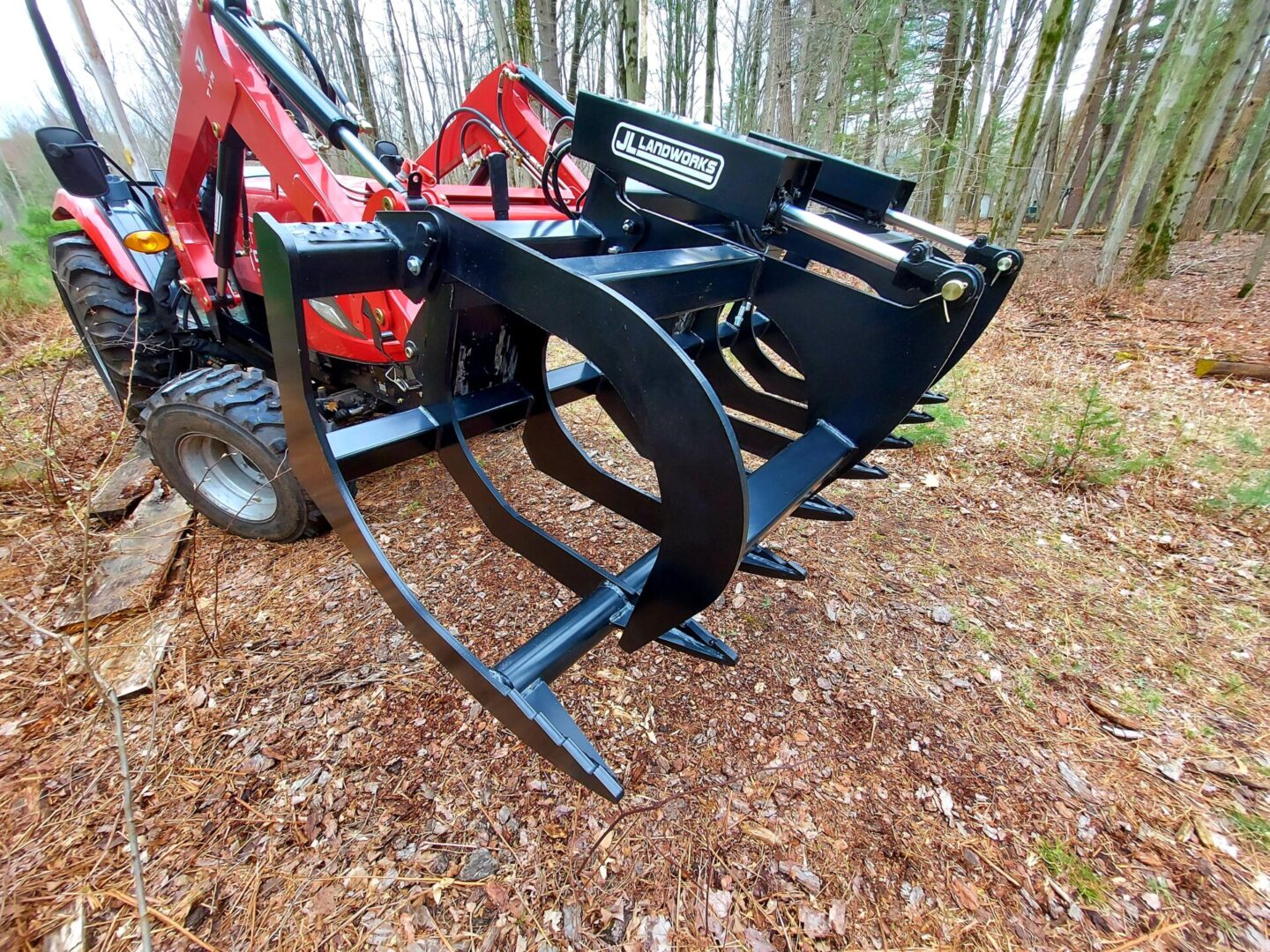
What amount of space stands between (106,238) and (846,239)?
3.56 metres

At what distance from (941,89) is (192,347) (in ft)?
52.7

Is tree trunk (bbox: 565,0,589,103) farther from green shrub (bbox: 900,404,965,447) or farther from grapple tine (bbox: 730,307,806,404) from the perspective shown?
grapple tine (bbox: 730,307,806,404)

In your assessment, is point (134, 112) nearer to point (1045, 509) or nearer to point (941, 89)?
point (941, 89)

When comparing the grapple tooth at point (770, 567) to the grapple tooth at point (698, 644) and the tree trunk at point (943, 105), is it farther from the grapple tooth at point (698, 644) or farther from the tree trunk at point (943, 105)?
the tree trunk at point (943, 105)

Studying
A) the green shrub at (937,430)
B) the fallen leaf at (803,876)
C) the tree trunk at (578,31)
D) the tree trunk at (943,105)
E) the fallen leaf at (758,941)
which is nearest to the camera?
the fallen leaf at (758,941)

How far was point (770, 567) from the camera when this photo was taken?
186 cm

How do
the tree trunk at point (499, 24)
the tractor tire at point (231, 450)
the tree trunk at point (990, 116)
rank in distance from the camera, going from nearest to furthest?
1. the tractor tire at point (231, 450)
2. the tree trunk at point (499, 24)
3. the tree trunk at point (990, 116)

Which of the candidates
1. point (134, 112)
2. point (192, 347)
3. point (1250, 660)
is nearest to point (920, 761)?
point (1250, 660)

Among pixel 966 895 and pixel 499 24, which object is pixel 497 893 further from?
pixel 499 24

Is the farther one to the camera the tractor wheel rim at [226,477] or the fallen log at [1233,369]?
the fallen log at [1233,369]

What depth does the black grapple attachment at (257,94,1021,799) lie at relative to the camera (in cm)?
115

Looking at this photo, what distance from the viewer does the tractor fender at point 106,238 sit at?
2840 mm

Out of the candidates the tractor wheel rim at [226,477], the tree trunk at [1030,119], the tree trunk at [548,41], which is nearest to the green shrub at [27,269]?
the tree trunk at [548,41]

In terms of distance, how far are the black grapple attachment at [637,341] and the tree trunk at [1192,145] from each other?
7.15m
